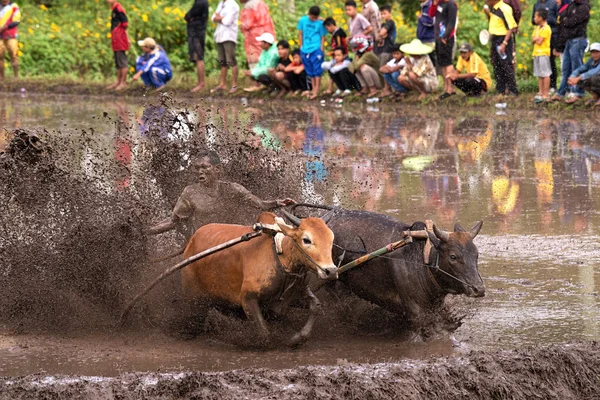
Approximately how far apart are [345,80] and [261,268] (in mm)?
14856

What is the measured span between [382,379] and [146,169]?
14.7ft

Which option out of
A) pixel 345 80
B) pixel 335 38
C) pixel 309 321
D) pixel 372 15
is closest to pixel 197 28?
pixel 335 38

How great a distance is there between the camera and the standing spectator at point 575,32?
18.2m

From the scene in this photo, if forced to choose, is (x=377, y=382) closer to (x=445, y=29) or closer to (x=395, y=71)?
(x=445, y=29)

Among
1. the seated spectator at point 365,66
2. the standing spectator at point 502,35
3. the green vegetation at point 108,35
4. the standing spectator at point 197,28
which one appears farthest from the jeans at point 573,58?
the green vegetation at point 108,35

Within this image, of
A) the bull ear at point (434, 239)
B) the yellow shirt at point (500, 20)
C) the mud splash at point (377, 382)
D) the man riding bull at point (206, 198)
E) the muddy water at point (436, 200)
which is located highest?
the yellow shirt at point (500, 20)

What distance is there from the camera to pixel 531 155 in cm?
1516

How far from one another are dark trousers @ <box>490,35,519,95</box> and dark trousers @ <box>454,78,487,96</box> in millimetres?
312

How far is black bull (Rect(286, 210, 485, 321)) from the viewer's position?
7547mm

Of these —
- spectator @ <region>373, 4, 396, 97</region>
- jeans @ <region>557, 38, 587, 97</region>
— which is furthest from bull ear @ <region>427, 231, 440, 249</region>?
spectator @ <region>373, 4, 396, 97</region>

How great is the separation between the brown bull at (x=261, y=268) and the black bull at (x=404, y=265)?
492mm

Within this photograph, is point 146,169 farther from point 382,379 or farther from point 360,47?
point 360,47

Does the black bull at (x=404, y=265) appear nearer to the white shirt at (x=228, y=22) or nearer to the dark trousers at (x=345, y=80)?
the dark trousers at (x=345, y=80)

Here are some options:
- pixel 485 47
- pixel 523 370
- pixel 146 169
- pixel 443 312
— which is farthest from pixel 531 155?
pixel 485 47
